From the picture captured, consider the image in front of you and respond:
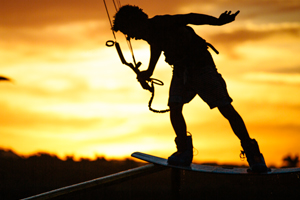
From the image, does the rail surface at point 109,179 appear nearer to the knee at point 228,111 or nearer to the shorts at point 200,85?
the shorts at point 200,85

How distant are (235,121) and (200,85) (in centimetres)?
58

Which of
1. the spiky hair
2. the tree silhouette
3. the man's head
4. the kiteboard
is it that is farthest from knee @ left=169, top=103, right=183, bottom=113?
the tree silhouette

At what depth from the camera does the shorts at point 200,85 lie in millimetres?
5309

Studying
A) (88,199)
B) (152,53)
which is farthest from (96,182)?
(88,199)

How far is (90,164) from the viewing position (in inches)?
524

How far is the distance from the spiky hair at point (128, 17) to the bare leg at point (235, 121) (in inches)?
54.0

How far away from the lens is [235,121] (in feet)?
17.5

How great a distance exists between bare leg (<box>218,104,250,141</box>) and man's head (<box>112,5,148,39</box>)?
1.32 metres

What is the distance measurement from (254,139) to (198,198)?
20.0 ft

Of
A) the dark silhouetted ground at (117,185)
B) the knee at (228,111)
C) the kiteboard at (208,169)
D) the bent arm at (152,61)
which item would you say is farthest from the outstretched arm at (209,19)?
the dark silhouetted ground at (117,185)

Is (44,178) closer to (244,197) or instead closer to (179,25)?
(244,197)

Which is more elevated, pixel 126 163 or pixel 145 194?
pixel 126 163

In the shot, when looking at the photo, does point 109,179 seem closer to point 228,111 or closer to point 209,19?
point 228,111

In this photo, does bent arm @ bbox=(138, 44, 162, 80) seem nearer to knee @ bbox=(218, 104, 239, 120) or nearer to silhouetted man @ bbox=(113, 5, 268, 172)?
silhouetted man @ bbox=(113, 5, 268, 172)
